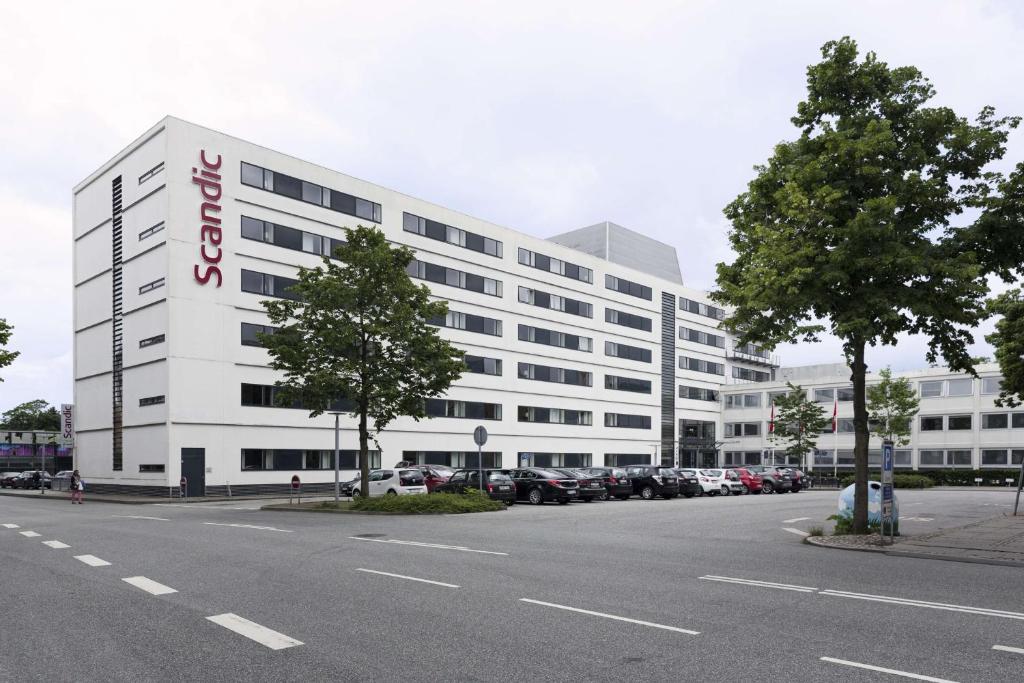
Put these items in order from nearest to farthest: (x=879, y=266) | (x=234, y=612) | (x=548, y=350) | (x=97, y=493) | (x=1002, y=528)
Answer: (x=234, y=612) < (x=879, y=266) < (x=1002, y=528) < (x=97, y=493) < (x=548, y=350)

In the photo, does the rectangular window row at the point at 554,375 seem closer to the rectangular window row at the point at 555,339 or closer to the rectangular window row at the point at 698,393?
the rectangular window row at the point at 555,339

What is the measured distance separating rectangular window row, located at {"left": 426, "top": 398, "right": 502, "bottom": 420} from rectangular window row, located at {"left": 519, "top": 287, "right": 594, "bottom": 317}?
29.1 ft

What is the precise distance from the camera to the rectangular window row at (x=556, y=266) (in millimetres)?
65312

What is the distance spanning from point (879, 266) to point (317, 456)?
3793cm

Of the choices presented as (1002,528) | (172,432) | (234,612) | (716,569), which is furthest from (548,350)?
(234,612)

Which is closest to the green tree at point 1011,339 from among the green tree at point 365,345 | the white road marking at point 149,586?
the green tree at point 365,345

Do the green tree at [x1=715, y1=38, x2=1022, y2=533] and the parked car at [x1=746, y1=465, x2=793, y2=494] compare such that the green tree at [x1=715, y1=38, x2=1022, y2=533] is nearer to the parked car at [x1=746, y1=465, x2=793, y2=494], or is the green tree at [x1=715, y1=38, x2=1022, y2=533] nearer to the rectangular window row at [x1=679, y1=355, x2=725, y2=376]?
the parked car at [x1=746, y1=465, x2=793, y2=494]

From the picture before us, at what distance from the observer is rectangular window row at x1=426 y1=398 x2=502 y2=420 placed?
56.0m

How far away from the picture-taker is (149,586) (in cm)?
1046

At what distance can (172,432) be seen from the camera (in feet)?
138

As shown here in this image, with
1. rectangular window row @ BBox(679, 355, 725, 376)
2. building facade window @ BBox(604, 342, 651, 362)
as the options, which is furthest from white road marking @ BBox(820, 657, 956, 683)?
rectangular window row @ BBox(679, 355, 725, 376)

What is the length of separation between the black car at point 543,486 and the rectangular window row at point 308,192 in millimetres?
24206

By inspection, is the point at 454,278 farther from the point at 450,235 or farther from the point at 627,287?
the point at 627,287

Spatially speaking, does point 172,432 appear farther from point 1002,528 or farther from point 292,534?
point 1002,528
